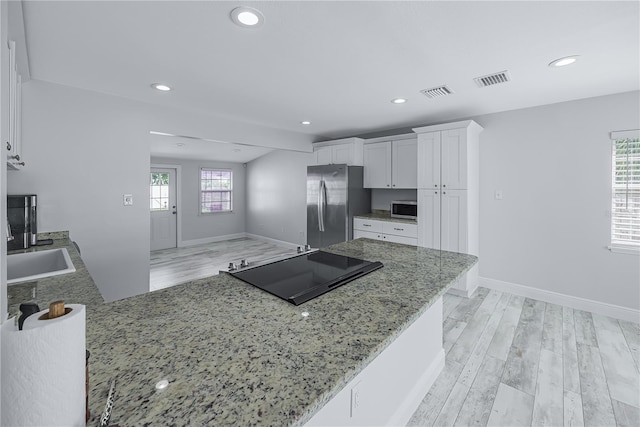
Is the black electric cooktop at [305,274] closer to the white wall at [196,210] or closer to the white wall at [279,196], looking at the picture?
the white wall at [279,196]

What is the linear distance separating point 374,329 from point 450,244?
3.04 metres

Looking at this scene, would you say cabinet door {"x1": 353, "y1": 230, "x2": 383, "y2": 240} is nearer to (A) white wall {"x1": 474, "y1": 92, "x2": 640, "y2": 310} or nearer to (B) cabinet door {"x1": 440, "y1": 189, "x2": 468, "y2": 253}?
(B) cabinet door {"x1": 440, "y1": 189, "x2": 468, "y2": 253}

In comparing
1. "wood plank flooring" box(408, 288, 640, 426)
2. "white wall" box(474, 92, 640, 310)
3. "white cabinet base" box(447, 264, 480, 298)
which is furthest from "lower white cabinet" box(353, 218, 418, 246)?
"wood plank flooring" box(408, 288, 640, 426)

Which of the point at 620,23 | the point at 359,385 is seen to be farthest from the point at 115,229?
the point at 620,23

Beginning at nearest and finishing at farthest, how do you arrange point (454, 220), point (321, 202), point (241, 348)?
point (241, 348), point (454, 220), point (321, 202)

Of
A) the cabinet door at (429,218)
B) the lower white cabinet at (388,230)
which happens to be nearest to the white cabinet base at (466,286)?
the cabinet door at (429,218)

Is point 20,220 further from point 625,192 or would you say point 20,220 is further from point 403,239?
point 625,192

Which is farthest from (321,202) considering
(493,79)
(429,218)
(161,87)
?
(493,79)

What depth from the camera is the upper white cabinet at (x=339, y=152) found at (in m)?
4.55

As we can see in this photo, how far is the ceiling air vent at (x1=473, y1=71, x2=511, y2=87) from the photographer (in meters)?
2.38

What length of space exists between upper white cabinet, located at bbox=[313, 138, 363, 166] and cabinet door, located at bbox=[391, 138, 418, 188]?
0.58 metres

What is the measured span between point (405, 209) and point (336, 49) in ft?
8.84

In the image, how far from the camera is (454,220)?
350cm

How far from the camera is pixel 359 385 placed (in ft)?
3.81
